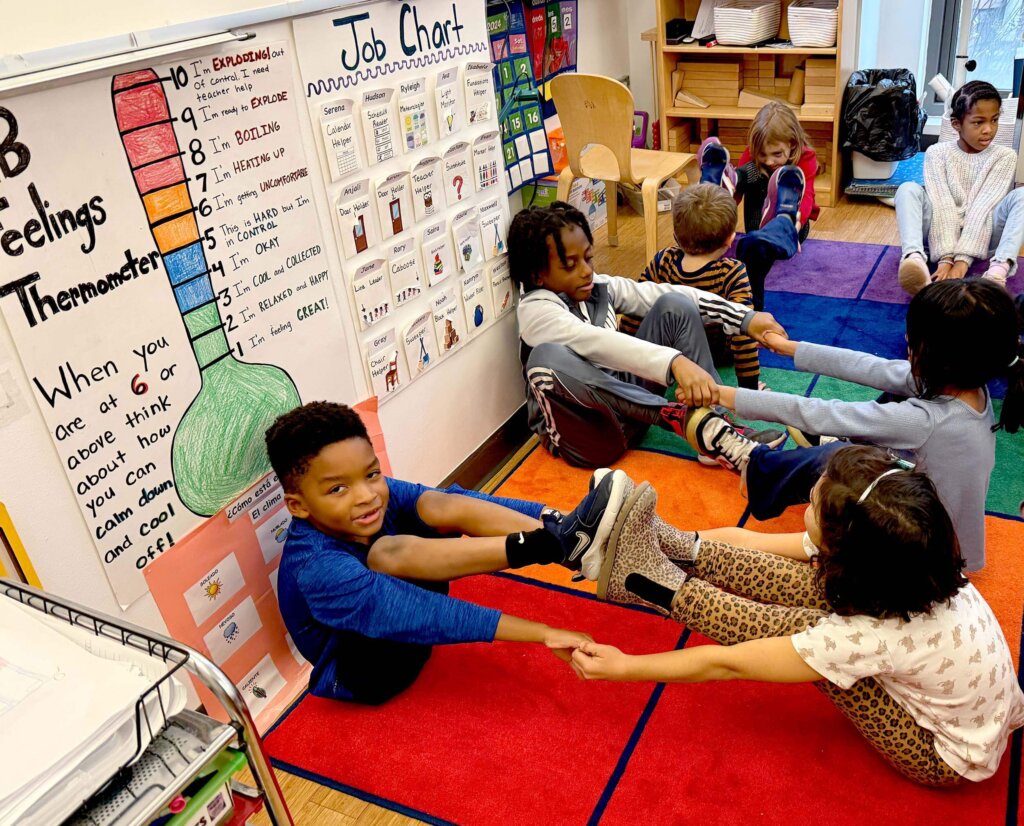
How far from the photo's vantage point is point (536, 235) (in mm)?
2480

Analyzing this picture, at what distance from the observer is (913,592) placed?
4.46 feet

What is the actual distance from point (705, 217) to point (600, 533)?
4.46ft

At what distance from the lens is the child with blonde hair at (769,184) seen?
3.01m

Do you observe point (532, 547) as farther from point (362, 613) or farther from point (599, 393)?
point (599, 393)

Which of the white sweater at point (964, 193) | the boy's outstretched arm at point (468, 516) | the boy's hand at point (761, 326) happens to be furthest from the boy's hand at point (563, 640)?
the white sweater at point (964, 193)

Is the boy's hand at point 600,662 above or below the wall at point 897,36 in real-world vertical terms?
below

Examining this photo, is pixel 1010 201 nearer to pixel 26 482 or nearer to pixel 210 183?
pixel 210 183

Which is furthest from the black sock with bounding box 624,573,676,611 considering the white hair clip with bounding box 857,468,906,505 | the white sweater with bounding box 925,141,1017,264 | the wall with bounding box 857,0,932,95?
the wall with bounding box 857,0,932,95

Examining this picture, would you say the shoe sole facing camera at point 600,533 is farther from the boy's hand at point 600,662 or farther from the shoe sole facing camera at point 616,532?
the boy's hand at point 600,662

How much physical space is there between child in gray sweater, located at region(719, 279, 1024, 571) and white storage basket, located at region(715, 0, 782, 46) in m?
2.52

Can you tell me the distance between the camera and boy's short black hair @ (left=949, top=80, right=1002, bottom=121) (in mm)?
3176

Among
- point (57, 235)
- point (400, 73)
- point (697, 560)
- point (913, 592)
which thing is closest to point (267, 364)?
point (57, 235)

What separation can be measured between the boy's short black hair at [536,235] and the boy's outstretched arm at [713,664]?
49.2 inches

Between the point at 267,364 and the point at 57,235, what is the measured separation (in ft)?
1.68
